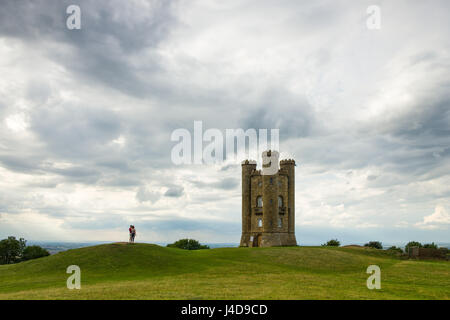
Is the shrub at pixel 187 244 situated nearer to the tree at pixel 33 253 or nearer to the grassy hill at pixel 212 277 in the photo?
the tree at pixel 33 253

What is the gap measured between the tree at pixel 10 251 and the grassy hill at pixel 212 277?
5400cm

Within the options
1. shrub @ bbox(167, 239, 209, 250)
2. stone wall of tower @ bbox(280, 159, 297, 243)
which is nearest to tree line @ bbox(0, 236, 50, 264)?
shrub @ bbox(167, 239, 209, 250)

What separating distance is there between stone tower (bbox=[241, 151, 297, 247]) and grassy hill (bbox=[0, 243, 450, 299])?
587 inches

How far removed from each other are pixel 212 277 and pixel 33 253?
71.4m

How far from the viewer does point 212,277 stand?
107 ft

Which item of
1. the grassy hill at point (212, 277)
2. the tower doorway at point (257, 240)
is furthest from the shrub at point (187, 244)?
the grassy hill at point (212, 277)

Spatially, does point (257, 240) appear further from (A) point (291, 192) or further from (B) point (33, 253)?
(B) point (33, 253)

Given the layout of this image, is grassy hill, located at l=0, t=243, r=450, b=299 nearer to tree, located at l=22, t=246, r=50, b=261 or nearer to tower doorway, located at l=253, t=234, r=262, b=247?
tower doorway, located at l=253, t=234, r=262, b=247

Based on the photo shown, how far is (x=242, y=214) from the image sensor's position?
73.4m

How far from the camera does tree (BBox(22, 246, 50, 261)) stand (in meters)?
87.8

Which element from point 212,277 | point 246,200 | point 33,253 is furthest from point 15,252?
point 212,277
